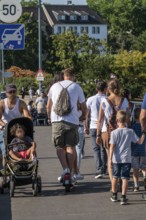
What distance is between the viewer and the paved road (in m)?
10.6

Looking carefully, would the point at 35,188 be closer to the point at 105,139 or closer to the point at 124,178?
the point at 124,178

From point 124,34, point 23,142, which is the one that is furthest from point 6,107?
point 124,34

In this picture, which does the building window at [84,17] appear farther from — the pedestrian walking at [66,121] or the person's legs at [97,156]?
the pedestrian walking at [66,121]

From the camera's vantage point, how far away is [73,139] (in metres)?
12.8

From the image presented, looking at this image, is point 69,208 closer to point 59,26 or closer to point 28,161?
point 28,161

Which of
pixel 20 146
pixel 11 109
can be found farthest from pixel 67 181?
pixel 11 109

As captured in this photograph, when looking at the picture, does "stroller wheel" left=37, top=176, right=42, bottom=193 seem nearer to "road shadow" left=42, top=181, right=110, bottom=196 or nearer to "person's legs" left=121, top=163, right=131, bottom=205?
"road shadow" left=42, top=181, right=110, bottom=196

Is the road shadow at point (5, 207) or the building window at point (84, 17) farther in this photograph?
the building window at point (84, 17)

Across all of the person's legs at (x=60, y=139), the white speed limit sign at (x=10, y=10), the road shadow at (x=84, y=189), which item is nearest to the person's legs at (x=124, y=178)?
the road shadow at (x=84, y=189)

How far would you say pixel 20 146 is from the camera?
1255 cm

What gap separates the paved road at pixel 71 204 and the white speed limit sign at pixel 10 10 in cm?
600

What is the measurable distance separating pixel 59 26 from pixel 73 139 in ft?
441

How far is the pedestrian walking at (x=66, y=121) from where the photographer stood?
41.7ft

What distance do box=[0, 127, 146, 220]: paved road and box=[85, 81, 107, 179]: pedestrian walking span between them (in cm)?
26
